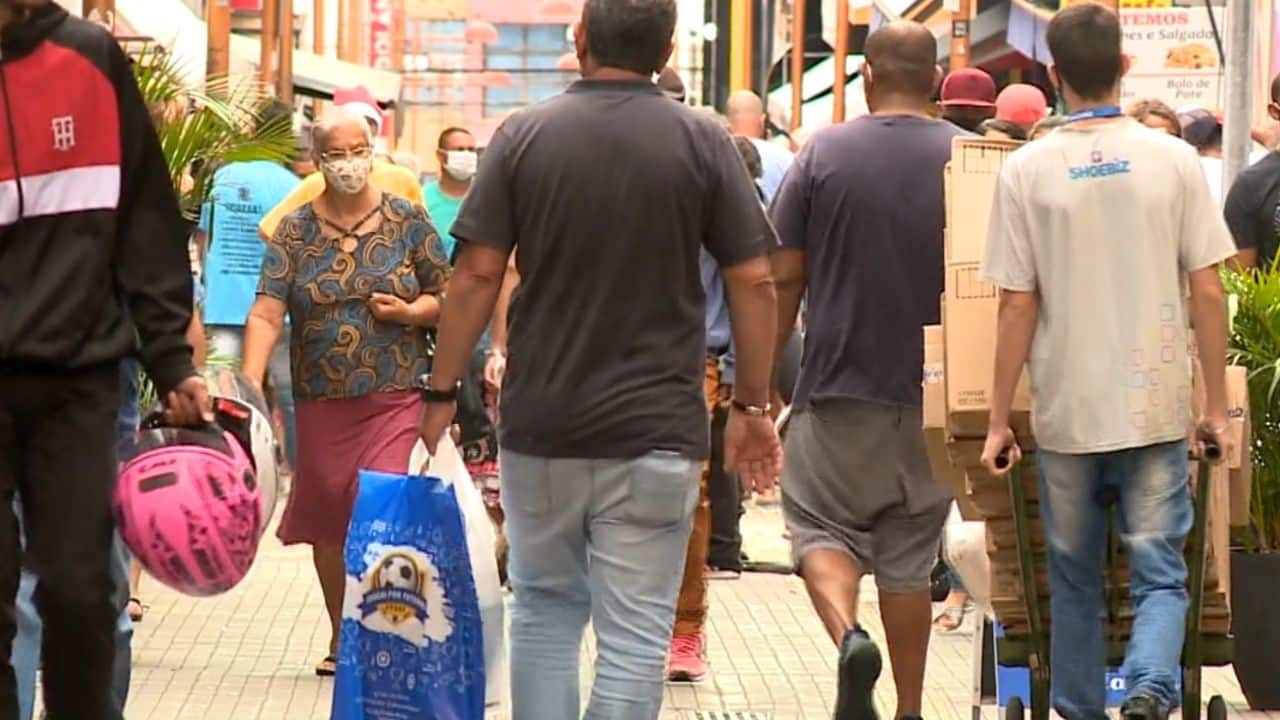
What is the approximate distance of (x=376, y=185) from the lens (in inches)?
456

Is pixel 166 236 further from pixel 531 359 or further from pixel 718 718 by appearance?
pixel 718 718

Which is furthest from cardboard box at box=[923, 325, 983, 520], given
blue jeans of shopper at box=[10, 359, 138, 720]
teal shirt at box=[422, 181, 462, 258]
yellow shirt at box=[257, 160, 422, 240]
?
teal shirt at box=[422, 181, 462, 258]

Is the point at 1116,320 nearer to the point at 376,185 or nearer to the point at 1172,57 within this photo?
the point at 376,185

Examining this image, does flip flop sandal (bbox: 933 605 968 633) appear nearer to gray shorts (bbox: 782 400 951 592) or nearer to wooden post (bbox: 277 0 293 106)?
gray shorts (bbox: 782 400 951 592)

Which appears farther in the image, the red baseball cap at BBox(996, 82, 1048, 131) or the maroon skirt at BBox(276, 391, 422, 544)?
the red baseball cap at BBox(996, 82, 1048, 131)

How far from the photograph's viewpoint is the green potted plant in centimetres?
953

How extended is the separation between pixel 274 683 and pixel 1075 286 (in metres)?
3.59

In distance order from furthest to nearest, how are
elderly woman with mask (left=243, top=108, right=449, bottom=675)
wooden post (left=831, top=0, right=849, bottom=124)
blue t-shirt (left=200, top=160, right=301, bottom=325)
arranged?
wooden post (left=831, top=0, right=849, bottom=124) < blue t-shirt (left=200, top=160, right=301, bottom=325) < elderly woman with mask (left=243, top=108, right=449, bottom=675)

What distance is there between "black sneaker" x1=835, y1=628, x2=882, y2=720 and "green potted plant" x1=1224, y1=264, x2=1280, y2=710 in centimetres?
216

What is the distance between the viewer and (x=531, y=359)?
7.02 meters

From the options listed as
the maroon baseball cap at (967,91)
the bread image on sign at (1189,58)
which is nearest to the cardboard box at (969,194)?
the maroon baseball cap at (967,91)

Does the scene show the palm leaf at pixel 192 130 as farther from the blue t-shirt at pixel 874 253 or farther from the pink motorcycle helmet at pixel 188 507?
the pink motorcycle helmet at pixel 188 507

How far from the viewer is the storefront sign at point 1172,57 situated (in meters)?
17.3

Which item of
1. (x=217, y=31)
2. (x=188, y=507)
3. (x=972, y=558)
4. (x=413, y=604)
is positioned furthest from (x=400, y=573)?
(x=217, y=31)
